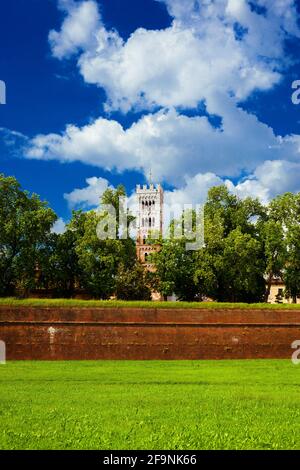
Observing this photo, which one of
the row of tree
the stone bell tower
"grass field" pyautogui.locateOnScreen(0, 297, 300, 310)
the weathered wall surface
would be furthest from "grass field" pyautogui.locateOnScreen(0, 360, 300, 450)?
the stone bell tower

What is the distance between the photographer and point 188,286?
38.7m

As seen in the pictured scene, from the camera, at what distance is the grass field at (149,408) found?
7363mm

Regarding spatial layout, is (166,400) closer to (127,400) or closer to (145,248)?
(127,400)

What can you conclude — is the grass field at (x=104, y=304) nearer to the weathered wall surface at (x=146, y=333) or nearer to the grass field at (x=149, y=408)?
the weathered wall surface at (x=146, y=333)

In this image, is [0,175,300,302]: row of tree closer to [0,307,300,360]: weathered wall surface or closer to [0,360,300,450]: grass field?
[0,307,300,360]: weathered wall surface

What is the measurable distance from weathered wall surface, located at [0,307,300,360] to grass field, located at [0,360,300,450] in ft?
11.4

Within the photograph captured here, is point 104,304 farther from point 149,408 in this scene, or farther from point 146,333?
point 149,408

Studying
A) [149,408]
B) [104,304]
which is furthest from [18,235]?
[149,408]

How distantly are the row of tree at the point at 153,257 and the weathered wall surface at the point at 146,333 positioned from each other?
1247 centimetres

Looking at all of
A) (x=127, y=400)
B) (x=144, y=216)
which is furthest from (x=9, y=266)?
(x=144, y=216)

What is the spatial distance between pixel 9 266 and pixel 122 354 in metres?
17.0

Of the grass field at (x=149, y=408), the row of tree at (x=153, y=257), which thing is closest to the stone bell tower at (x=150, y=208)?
the row of tree at (x=153, y=257)

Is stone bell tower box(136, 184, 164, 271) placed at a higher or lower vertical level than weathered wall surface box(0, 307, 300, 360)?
higher

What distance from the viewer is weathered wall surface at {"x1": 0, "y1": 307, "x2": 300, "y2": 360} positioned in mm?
22125
